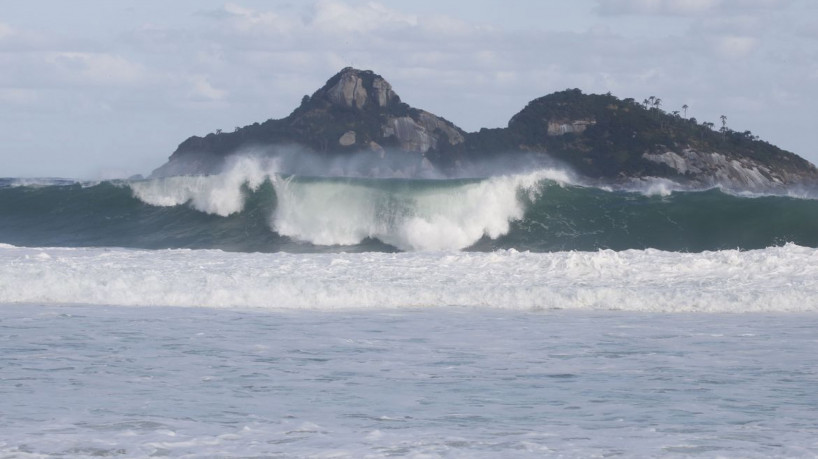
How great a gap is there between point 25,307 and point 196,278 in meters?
2.42

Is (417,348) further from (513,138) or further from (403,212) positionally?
(513,138)

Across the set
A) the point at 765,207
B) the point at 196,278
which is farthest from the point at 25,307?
the point at 765,207

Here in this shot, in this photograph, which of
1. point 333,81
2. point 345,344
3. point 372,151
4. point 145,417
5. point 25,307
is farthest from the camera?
point 333,81

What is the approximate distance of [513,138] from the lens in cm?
8025

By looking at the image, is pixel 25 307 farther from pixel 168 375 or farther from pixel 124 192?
pixel 124 192

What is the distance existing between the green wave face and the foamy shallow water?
1047cm

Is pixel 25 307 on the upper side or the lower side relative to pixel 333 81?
lower

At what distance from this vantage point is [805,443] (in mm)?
5949

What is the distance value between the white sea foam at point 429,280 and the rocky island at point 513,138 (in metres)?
50.3

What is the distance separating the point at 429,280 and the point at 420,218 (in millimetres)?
8433

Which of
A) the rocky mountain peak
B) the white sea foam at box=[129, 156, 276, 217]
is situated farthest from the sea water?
the rocky mountain peak

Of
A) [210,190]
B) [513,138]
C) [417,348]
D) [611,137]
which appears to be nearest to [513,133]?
[513,138]

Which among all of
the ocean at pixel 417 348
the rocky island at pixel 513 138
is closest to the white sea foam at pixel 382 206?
the ocean at pixel 417 348

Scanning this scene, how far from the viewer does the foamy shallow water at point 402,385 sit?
600 cm
